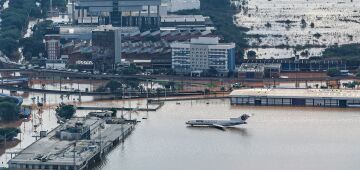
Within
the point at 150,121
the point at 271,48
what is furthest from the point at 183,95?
the point at 271,48

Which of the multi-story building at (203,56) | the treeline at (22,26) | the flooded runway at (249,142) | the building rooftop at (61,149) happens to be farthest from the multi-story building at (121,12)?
the building rooftop at (61,149)

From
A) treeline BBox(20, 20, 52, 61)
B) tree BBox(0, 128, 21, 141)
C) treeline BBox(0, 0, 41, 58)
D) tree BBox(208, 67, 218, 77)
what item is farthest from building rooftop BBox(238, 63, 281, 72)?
tree BBox(0, 128, 21, 141)

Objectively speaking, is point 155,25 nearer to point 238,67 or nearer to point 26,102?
point 238,67

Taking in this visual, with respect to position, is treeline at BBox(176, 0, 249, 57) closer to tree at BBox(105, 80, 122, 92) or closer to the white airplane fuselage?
tree at BBox(105, 80, 122, 92)

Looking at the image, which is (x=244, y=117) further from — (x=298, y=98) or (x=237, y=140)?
(x=298, y=98)

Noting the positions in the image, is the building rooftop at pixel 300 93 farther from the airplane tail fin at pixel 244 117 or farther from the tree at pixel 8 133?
the tree at pixel 8 133
